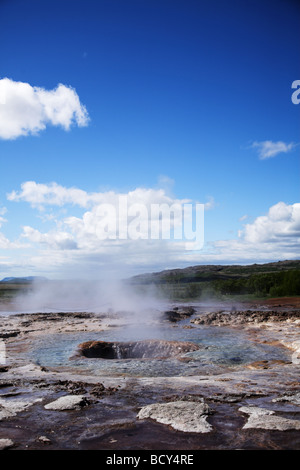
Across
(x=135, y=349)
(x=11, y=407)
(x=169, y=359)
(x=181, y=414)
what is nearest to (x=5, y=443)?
(x=11, y=407)

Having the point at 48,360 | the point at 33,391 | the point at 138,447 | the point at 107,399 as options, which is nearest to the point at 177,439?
the point at 138,447

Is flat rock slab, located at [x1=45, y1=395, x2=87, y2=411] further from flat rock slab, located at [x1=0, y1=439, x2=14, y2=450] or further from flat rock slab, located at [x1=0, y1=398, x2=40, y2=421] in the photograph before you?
flat rock slab, located at [x1=0, y1=439, x2=14, y2=450]

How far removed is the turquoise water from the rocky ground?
0.59 metres

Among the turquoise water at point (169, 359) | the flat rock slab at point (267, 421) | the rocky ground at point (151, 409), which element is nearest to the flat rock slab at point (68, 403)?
the rocky ground at point (151, 409)

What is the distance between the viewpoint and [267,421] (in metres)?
4.56

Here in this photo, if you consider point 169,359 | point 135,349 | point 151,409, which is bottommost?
point 135,349

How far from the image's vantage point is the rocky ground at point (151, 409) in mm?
4086

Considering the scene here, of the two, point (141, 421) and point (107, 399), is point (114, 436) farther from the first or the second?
point (107, 399)

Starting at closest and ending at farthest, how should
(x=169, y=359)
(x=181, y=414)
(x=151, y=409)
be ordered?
(x=181, y=414)
(x=151, y=409)
(x=169, y=359)

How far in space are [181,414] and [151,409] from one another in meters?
0.50

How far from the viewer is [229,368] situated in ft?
28.5

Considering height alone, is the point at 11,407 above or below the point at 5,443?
below

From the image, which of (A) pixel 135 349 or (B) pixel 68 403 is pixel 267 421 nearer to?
(B) pixel 68 403
